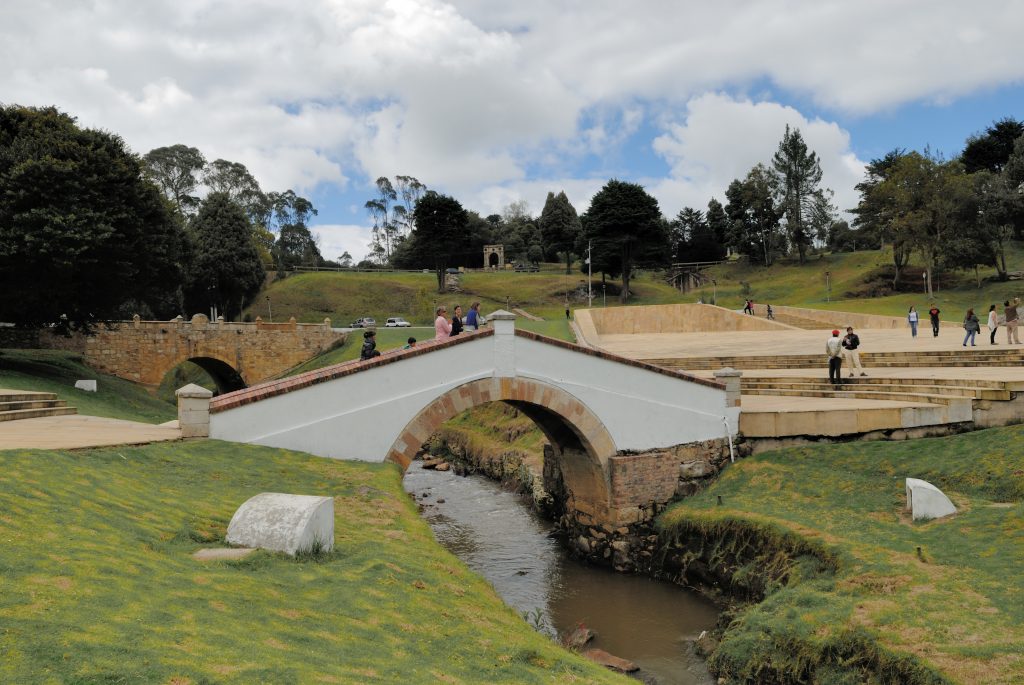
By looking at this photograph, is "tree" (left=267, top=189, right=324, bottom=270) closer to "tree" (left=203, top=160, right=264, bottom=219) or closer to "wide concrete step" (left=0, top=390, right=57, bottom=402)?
"tree" (left=203, top=160, right=264, bottom=219)

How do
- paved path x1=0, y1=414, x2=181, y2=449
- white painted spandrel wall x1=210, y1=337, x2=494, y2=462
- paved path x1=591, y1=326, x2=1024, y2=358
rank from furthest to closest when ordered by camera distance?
paved path x1=591, y1=326, x2=1024, y2=358 → white painted spandrel wall x1=210, y1=337, x2=494, y2=462 → paved path x1=0, y1=414, x2=181, y2=449

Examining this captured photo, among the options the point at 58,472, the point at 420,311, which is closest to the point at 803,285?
the point at 420,311

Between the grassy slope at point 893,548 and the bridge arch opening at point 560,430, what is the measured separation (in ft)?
5.54

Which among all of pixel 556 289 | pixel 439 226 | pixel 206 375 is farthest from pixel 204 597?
pixel 439 226

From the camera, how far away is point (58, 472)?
24.4ft

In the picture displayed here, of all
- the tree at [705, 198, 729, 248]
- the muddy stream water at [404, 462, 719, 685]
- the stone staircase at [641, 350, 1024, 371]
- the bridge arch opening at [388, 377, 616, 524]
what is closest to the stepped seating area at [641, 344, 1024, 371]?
the stone staircase at [641, 350, 1024, 371]

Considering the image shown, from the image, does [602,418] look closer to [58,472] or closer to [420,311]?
[58,472]

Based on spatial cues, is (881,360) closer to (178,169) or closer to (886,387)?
(886,387)

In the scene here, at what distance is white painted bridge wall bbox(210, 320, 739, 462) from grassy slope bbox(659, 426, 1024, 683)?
61.9 inches

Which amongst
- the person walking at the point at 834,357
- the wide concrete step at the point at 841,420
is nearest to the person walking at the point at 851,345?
the person walking at the point at 834,357

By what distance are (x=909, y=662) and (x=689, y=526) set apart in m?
6.20

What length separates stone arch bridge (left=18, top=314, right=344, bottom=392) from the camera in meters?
34.8

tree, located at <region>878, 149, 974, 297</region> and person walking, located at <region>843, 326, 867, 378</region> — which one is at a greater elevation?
tree, located at <region>878, 149, 974, 297</region>

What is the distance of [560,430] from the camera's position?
611 inches
